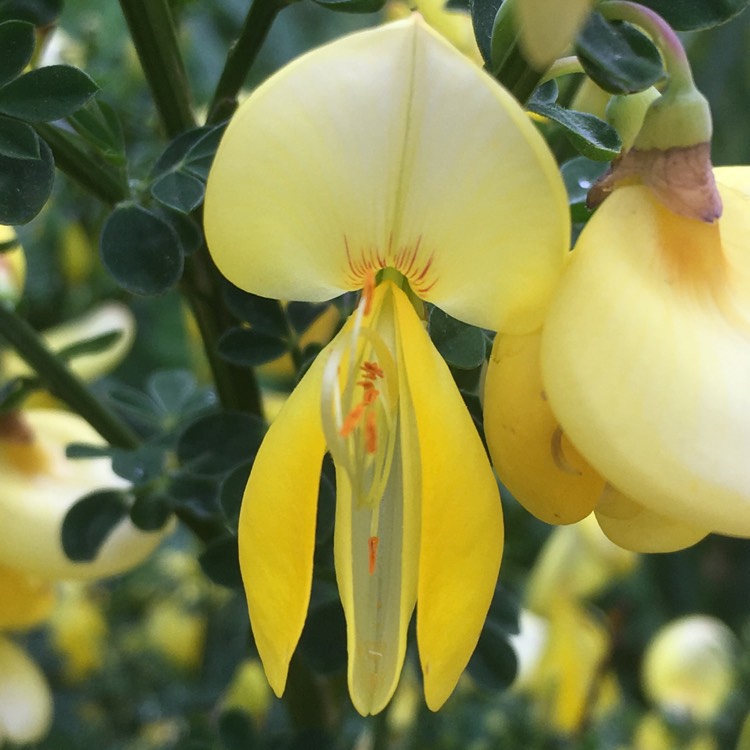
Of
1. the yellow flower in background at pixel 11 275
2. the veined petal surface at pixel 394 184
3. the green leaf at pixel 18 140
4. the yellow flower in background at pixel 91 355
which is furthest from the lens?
the yellow flower in background at pixel 91 355

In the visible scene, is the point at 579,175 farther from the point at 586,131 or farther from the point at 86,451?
the point at 86,451

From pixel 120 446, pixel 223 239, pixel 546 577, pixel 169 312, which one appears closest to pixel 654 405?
pixel 223 239

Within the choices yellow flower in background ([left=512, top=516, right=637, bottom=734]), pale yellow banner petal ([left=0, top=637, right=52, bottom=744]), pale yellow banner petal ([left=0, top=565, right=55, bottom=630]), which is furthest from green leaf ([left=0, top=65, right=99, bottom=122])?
yellow flower in background ([left=512, top=516, right=637, bottom=734])

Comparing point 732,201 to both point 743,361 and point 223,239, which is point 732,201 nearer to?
point 743,361

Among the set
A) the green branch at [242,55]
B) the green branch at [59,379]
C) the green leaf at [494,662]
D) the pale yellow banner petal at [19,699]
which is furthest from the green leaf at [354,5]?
the pale yellow banner petal at [19,699]

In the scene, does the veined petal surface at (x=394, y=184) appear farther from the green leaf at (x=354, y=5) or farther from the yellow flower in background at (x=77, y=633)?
the yellow flower in background at (x=77, y=633)

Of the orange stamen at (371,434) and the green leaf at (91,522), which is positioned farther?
the green leaf at (91,522)

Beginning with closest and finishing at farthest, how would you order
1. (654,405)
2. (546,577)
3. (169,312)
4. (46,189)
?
(654,405) → (46,189) → (546,577) → (169,312)
